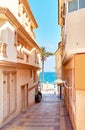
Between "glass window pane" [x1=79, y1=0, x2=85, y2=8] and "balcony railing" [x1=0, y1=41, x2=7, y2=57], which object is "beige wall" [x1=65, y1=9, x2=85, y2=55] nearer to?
"glass window pane" [x1=79, y1=0, x2=85, y2=8]

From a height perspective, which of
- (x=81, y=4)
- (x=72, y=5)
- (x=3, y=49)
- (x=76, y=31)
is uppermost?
(x=72, y=5)

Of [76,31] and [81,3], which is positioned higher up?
[81,3]

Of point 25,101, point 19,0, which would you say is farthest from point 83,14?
point 25,101

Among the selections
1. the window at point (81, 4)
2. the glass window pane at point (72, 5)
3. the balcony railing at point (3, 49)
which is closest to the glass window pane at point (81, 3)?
the window at point (81, 4)

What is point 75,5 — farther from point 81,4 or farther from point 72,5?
point 81,4

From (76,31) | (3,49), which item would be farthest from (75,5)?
(3,49)

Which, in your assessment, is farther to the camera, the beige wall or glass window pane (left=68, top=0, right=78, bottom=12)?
glass window pane (left=68, top=0, right=78, bottom=12)

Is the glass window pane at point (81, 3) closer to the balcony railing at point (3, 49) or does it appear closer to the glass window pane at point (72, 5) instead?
the glass window pane at point (72, 5)

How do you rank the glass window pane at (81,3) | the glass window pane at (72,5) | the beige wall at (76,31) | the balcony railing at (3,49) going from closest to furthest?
the glass window pane at (81,3) → the beige wall at (76,31) → the glass window pane at (72,5) → the balcony railing at (3,49)

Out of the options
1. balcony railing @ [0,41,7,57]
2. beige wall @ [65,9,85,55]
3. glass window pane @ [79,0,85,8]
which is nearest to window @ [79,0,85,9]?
glass window pane @ [79,0,85,8]

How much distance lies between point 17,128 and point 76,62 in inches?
214

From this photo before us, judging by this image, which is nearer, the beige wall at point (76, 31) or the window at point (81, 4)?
the window at point (81, 4)

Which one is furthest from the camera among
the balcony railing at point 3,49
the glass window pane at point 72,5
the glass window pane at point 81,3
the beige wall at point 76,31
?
the balcony railing at point 3,49

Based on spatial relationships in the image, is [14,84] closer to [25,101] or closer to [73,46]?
[25,101]
